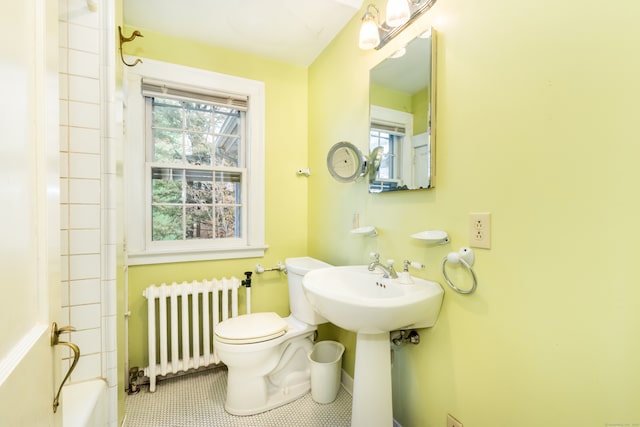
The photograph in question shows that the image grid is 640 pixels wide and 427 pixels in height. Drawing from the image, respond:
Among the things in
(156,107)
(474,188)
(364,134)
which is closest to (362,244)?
(364,134)

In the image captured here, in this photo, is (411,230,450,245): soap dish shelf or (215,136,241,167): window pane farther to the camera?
(215,136,241,167): window pane

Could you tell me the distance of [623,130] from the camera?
2.18 feet

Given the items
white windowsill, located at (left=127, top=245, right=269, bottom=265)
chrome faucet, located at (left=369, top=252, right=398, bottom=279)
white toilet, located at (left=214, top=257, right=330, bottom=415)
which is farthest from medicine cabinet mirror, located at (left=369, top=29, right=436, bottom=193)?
white windowsill, located at (left=127, top=245, right=269, bottom=265)

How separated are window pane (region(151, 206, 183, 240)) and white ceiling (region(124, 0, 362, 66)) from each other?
3.89ft

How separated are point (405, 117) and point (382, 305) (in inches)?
33.9

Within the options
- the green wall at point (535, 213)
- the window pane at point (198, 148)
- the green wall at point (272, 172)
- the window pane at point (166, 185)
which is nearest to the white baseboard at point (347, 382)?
the green wall at point (535, 213)

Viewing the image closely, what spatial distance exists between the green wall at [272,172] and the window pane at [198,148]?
0.44 meters

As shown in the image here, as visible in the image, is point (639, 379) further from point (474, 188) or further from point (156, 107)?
point (156, 107)

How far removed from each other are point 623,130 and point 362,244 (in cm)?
115

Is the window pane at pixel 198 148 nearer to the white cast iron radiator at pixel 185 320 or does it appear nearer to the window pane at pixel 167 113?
the window pane at pixel 167 113

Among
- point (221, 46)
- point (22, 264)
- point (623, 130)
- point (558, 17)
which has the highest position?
point (221, 46)

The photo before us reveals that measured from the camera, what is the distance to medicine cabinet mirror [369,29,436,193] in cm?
116

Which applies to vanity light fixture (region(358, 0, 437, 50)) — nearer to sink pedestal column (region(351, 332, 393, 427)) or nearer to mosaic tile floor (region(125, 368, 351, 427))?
sink pedestal column (region(351, 332, 393, 427))

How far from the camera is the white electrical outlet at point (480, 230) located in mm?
952
